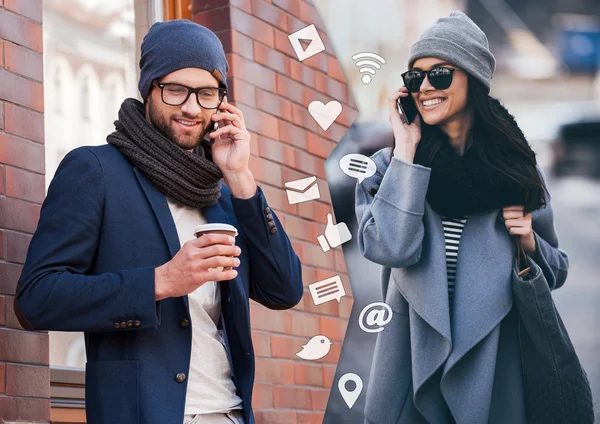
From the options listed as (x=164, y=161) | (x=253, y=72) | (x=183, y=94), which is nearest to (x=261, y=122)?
(x=253, y=72)

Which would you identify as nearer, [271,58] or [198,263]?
[198,263]

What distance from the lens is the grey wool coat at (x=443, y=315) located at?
3.78 m

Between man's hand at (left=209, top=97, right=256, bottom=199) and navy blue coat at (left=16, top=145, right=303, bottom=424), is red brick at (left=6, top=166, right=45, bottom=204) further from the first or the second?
man's hand at (left=209, top=97, right=256, bottom=199)

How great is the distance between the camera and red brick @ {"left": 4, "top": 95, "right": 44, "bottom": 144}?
3.25 meters

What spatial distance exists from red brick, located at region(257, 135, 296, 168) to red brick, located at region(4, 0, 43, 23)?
114cm

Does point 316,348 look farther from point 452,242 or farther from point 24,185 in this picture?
point 24,185

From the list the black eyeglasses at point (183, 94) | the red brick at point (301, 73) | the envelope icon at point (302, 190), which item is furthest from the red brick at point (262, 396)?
the black eyeglasses at point (183, 94)

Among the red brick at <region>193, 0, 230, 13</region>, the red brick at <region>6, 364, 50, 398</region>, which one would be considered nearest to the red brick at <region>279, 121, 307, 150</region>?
the red brick at <region>193, 0, 230, 13</region>

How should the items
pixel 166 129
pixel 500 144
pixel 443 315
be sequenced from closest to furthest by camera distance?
pixel 166 129 → pixel 443 315 → pixel 500 144

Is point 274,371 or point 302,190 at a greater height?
point 302,190

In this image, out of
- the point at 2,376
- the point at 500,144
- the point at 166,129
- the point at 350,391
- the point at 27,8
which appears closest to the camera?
the point at 166,129

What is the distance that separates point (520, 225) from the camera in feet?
12.6

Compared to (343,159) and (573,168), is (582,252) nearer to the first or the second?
(573,168)

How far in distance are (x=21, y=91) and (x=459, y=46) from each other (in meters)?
1.69
